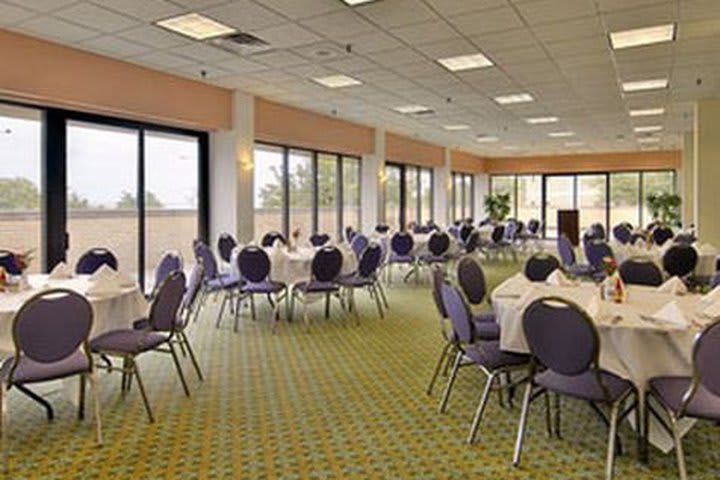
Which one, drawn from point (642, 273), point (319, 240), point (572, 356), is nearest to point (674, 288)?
point (642, 273)

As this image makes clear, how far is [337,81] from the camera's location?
891cm

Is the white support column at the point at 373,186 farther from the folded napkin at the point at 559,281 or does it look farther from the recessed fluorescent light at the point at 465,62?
the folded napkin at the point at 559,281

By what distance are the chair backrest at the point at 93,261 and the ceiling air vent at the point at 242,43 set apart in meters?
2.78

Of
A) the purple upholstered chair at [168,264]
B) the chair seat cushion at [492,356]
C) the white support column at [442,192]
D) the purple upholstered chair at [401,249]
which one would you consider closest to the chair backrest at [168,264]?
the purple upholstered chair at [168,264]

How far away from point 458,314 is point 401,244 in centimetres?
661

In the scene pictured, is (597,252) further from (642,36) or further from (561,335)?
(561,335)

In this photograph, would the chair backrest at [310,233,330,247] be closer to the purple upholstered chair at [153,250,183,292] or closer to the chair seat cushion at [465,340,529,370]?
the purple upholstered chair at [153,250,183,292]

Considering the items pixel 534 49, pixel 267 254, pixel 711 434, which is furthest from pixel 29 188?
pixel 711 434

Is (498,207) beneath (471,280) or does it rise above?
above

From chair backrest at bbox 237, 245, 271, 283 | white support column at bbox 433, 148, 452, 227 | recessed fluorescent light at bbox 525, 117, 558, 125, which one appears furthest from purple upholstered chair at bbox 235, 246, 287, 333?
white support column at bbox 433, 148, 452, 227

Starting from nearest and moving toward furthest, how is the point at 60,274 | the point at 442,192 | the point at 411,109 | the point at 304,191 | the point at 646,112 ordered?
the point at 60,274, the point at 411,109, the point at 646,112, the point at 304,191, the point at 442,192

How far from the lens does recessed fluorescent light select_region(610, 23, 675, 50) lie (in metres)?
6.27

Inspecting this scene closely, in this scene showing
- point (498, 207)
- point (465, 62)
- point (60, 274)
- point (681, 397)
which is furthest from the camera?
point (498, 207)

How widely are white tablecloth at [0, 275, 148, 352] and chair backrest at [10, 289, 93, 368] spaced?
29 centimetres
